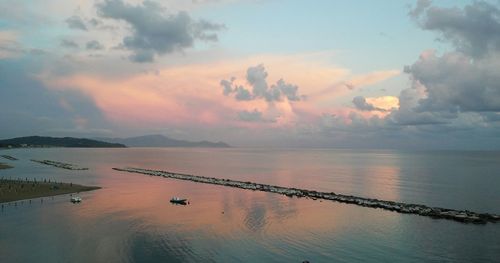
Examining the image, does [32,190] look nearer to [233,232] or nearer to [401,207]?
[233,232]

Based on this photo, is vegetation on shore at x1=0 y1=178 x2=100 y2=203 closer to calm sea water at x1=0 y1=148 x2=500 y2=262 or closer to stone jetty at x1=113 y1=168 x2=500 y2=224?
calm sea water at x1=0 y1=148 x2=500 y2=262

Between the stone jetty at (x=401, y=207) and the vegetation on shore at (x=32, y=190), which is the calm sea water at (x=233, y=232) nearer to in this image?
the stone jetty at (x=401, y=207)

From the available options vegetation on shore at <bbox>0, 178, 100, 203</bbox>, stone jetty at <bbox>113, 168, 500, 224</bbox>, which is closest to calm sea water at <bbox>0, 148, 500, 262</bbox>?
stone jetty at <bbox>113, 168, 500, 224</bbox>

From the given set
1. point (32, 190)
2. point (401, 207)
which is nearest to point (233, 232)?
point (401, 207)

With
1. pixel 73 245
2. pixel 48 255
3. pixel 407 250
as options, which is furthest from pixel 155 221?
pixel 407 250

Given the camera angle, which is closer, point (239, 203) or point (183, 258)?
point (183, 258)

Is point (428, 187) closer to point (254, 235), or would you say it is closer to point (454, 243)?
point (454, 243)

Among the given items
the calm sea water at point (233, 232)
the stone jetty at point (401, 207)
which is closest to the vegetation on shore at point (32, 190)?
the calm sea water at point (233, 232)

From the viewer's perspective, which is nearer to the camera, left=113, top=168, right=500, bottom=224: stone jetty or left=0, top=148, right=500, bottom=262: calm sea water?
left=0, top=148, right=500, bottom=262: calm sea water

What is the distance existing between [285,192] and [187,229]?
3584 centimetres

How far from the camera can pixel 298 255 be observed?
36.2 m

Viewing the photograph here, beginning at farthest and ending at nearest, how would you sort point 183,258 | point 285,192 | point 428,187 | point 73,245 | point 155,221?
point 428,187, point 285,192, point 155,221, point 73,245, point 183,258

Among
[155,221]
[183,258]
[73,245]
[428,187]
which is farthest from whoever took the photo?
[428,187]

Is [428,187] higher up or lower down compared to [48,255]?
higher up
